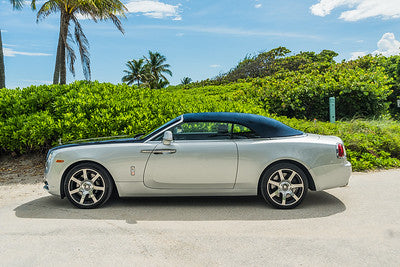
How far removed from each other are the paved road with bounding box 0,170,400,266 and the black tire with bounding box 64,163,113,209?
155 millimetres

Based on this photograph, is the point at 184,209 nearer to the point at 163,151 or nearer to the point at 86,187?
the point at 163,151

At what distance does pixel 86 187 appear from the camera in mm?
5305

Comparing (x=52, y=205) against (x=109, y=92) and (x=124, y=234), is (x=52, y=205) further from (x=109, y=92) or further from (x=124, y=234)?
(x=109, y=92)

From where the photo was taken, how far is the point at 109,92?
930 centimetres

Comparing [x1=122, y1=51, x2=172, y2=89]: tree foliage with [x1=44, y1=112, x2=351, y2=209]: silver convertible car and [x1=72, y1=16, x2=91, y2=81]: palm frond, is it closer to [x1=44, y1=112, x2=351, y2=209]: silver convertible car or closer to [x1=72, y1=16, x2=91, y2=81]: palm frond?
[x1=72, y1=16, x2=91, y2=81]: palm frond

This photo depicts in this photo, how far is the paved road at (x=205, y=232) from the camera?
359 centimetres

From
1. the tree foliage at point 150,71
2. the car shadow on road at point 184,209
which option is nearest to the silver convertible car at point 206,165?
the car shadow on road at point 184,209

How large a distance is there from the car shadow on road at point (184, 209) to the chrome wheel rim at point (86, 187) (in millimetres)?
168

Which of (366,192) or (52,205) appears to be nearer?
(52,205)

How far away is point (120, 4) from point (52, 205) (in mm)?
23417

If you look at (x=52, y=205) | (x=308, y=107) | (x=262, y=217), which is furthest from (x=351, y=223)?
(x=308, y=107)

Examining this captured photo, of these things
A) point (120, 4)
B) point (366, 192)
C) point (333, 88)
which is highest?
point (120, 4)

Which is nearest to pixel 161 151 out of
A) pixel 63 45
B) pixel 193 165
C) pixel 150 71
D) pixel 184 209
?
pixel 193 165

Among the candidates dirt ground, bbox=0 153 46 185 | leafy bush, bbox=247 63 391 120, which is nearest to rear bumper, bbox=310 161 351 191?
dirt ground, bbox=0 153 46 185
